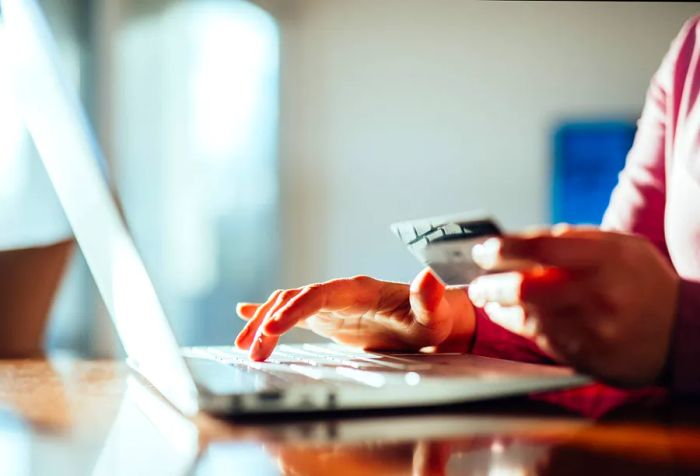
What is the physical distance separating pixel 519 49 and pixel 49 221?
2.30 m

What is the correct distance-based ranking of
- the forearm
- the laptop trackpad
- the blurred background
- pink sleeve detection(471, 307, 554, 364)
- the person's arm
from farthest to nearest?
the blurred background < the person's arm < pink sleeve detection(471, 307, 554, 364) < the forearm < the laptop trackpad

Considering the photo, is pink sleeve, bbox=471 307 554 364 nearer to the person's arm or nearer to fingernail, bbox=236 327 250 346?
fingernail, bbox=236 327 250 346

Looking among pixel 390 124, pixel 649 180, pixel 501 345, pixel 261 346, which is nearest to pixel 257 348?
pixel 261 346

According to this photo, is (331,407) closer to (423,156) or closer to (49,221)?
(49,221)

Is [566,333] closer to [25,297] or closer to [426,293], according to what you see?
[426,293]

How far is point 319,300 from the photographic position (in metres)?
0.77

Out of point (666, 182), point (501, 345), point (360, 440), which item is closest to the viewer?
point (360, 440)

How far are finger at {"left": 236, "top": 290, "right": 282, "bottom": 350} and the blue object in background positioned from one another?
10.8 ft

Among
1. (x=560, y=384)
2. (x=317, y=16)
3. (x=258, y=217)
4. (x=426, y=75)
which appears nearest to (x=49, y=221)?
(x=258, y=217)

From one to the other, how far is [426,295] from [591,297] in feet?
0.88

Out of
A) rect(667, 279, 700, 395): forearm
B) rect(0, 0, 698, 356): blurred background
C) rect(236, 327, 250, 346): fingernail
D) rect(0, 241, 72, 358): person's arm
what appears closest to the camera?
rect(667, 279, 700, 395): forearm

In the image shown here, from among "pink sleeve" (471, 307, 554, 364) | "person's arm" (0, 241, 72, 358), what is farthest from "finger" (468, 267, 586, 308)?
"person's arm" (0, 241, 72, 358)

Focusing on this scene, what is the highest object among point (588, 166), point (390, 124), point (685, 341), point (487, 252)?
point (487, 252)

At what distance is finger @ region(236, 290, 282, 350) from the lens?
0.77 metres
